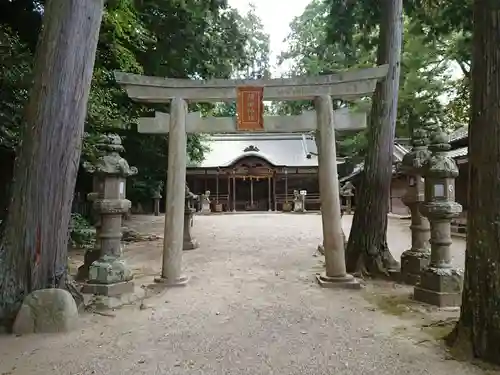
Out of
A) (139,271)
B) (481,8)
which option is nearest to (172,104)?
(139,271)

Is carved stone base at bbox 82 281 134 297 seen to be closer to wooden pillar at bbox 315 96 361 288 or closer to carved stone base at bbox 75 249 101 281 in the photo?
carved stone base at bbox 75 249 101 281

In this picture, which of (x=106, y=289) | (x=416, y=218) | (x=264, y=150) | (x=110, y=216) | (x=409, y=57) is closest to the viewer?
(x=106, y=289)

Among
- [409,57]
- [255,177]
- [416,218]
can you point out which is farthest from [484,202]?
[255,177]

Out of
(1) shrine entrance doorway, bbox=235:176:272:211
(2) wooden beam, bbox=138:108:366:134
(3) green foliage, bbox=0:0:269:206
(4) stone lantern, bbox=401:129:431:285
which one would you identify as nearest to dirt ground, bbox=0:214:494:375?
(4) stone lantern, bbox=401:129:431:285

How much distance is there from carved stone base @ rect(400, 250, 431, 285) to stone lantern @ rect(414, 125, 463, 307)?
96 cm

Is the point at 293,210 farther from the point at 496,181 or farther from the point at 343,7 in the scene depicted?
the point at 496,181

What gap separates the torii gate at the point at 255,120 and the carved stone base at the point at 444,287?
4.14 ft

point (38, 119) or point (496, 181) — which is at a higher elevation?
point (38, 119)

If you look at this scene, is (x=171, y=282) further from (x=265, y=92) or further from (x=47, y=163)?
(x=265, y=92)

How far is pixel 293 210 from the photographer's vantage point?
25625mm

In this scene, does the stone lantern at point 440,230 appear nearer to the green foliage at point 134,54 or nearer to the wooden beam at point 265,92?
the wooden beam at point 265,92

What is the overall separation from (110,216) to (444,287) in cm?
442

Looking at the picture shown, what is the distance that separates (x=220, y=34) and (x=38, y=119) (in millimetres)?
8320

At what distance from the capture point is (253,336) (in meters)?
4.02
